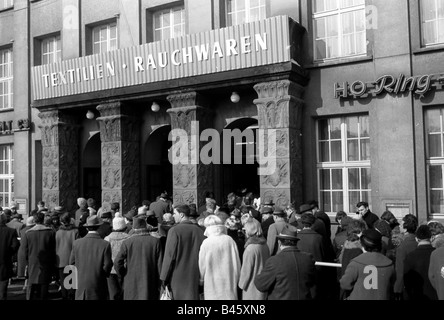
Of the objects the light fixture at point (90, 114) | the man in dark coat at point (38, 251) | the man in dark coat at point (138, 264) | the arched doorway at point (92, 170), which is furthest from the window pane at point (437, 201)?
the arched doorway at point (92, 170)

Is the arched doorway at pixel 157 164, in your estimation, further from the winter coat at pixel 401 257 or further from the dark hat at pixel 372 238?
the dark hat at pixel 372 238

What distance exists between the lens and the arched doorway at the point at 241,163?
1466cm

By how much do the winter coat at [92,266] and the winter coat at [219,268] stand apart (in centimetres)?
148

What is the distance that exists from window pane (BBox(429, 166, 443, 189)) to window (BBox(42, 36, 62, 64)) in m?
13.6

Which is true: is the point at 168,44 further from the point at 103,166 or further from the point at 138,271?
the point at 138,271

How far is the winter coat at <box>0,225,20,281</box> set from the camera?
8445 millimetres

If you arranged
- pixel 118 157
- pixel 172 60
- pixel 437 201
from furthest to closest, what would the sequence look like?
1. pixel 118 157
2. pixel 172 60
3. pixel 437 201

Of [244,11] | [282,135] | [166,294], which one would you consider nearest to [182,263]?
[166,294]

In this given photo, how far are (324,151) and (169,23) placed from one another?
6664 millimetres

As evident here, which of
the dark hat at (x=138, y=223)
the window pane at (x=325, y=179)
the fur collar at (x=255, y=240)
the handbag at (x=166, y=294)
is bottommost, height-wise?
the handbag at (x=166, y=294)

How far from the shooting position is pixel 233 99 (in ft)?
44.0

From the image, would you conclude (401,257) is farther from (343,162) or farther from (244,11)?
(244,11)

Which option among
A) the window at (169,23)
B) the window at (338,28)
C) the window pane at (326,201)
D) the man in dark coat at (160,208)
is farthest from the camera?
the window at (169,23)

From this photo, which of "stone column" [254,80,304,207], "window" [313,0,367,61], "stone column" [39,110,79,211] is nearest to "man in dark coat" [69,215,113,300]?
"stone column" [254,80,304,207]
